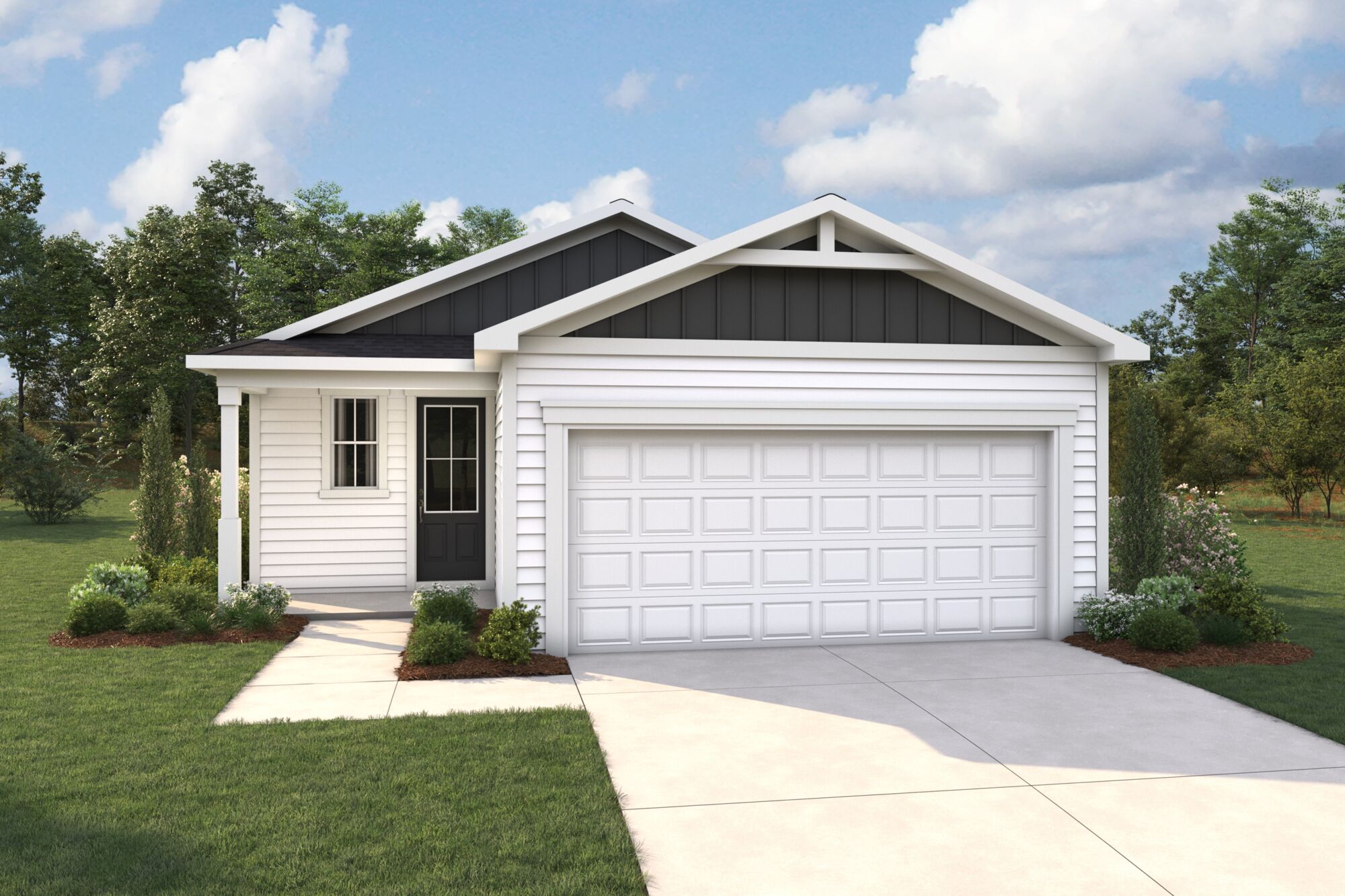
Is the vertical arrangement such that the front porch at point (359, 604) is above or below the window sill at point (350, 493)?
below

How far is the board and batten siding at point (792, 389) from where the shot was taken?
A: 31.0ft

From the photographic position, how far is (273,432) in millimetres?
13141

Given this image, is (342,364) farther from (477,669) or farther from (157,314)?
(157,314)

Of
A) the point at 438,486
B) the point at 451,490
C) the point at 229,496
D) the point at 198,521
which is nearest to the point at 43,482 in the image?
the point at 198,521

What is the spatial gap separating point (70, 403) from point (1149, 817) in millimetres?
54188

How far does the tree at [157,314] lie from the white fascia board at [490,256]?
30.4 meters

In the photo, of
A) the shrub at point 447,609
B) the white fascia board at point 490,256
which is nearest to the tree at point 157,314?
the white fascia board at point 490,256

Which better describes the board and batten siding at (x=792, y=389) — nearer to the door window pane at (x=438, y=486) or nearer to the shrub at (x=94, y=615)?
the door window pane at (x=438, y=486)

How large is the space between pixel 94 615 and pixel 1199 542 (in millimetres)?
13055

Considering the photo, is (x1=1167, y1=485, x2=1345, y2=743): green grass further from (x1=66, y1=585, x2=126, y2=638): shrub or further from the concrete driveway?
(x1=66, y1=585, x2=126, y2=638): shrub

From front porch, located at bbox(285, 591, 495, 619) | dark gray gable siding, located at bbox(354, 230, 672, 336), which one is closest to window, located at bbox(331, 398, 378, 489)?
dark gray gable siding, located at bbox(354, 230, 672, 336)

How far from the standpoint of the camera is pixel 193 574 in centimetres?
1158

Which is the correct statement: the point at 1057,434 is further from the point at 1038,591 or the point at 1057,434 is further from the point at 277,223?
the point at 277,223

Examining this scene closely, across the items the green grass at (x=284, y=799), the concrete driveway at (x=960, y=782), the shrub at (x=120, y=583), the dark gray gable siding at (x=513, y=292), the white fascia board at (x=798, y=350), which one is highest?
the dark gray gable siding at (x=513, y=292)
